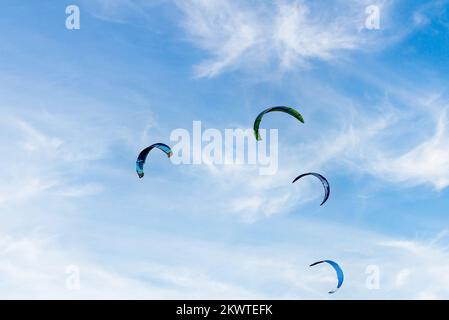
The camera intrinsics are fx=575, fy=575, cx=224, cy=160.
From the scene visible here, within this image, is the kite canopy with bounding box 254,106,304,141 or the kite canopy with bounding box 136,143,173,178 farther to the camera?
the kite canopy with bounding box 136,143,173,178

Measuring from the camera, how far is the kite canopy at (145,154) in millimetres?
33219

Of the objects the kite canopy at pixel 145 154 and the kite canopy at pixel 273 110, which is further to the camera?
the kite canopy at pixel 145 154

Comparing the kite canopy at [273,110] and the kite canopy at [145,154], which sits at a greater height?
the kite canopy at [273,110]

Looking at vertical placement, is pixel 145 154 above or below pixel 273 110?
below

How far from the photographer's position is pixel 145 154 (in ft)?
113

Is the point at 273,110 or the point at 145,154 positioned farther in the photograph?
the point at 145,154

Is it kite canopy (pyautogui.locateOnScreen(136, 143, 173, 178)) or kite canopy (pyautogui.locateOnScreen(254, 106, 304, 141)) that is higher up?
kite canopy (pyautogui.locateOnScreen(254, 106, 304, 141))

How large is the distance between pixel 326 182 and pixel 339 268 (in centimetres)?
524

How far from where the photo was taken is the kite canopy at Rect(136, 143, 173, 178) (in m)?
33.2
